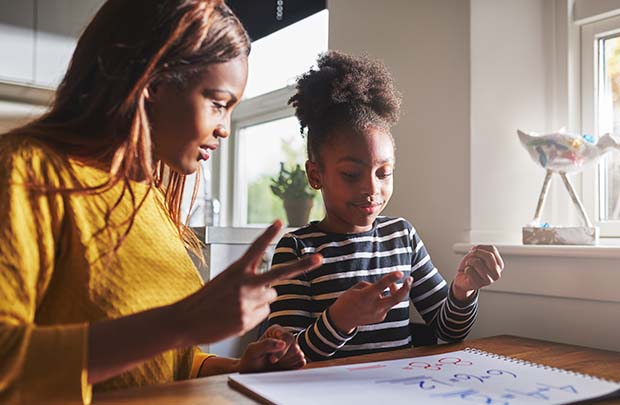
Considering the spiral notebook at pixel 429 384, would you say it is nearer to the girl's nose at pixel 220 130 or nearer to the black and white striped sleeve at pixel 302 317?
the black and white striped sleeve at pixel 302 317

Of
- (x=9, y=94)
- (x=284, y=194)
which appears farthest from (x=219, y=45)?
(x=9, y=94)

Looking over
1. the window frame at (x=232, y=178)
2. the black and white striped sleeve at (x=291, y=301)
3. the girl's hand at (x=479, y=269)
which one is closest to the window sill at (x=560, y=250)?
the girl's hand at (x=479, y=269)

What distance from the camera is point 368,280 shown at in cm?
119

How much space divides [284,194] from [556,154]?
87 centimetres

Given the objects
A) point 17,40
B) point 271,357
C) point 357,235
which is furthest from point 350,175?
point 17,40

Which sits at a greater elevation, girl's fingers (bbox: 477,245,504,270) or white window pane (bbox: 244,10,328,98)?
white window pane (bbox: 244,10,328,98)

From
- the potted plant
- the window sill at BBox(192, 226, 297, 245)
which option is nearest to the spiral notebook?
the window sill at BBox(192, 226, 297, 245)

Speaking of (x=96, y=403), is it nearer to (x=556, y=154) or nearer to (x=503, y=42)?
(x=556, y=154)

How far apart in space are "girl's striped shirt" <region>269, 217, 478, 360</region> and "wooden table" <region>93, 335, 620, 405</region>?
0.08 meters

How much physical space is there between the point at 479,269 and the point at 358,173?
10.7 inches

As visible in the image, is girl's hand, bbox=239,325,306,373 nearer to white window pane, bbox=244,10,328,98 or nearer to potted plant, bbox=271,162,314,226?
potted plant, bbox=271,162,314,226

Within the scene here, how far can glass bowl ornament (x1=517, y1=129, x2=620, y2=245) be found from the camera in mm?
1311

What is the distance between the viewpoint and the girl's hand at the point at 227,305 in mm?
583

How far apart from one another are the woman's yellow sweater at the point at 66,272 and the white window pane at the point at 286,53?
1.42 meters
